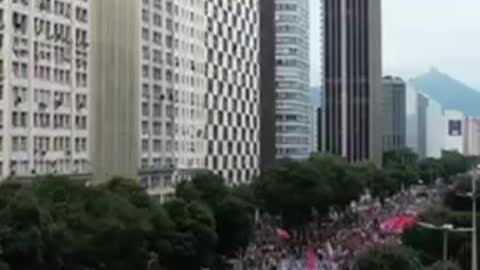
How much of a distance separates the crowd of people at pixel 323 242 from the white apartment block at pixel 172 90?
32.6 feet

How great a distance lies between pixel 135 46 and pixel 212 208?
25411mm

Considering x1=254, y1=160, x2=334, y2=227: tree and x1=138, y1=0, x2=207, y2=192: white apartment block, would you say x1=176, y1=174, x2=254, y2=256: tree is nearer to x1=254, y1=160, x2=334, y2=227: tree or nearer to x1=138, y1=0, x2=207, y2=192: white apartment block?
x1=138, y1=0, x2=207, y2=192: white apartment block

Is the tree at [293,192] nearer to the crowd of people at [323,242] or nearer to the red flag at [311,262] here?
the crowd of people at [323,242]

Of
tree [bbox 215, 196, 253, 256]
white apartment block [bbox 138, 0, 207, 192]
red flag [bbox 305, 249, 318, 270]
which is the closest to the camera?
red flag [bbox 305, 249, 318, 270]

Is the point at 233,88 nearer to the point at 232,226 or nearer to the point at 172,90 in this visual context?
the point at 172,90

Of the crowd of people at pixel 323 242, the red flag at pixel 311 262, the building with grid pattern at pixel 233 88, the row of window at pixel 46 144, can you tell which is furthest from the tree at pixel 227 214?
the building with grid pattern at pixel 233 88

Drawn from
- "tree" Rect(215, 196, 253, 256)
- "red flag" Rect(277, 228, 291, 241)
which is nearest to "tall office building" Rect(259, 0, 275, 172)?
"red flag" Rect(277, 228, 291, 241)

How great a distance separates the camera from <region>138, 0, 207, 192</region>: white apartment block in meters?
102

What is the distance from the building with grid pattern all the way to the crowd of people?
482 inches

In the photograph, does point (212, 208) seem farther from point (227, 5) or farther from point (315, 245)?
point (227, 5)

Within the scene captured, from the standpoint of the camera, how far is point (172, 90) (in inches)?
4316

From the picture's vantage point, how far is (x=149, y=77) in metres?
103

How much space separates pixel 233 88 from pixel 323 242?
1319 inches

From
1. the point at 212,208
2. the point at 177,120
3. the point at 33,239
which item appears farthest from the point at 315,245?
the point at 33,239
